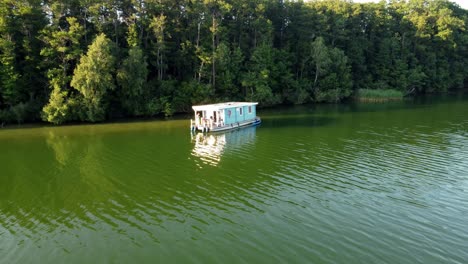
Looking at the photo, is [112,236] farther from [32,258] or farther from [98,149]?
[98,149]

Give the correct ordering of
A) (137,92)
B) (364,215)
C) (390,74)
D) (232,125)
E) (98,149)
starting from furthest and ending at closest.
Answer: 1. (390,74)
2. (137,92)
3. (232,125)
4. (98,149)
5. (364,215)

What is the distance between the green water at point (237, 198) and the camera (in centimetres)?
1359

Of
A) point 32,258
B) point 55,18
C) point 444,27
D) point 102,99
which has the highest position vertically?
point 444,27

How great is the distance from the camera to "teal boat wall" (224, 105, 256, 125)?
40.5 metres

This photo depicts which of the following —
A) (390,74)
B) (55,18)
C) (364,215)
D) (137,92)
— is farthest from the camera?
(390,74)

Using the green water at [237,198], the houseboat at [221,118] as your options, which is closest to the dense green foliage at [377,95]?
the green water at [237,198]

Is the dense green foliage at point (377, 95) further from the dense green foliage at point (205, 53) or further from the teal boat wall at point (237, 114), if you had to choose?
the teal boat wall at point (237, 114)

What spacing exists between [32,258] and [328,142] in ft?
81.6

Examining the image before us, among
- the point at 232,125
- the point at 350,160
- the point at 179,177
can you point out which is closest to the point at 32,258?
the point at 179,177

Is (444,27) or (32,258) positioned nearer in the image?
(32,258)

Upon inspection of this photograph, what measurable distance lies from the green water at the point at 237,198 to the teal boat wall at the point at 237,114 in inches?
218

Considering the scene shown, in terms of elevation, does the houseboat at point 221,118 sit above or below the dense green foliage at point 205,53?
below

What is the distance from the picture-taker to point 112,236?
586 inches

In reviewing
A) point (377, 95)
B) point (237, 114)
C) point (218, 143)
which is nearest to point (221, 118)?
point (237, 114)
